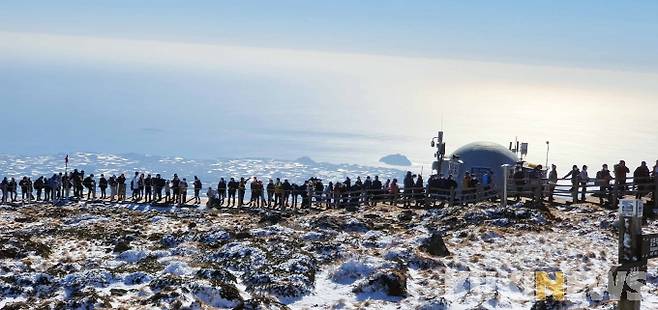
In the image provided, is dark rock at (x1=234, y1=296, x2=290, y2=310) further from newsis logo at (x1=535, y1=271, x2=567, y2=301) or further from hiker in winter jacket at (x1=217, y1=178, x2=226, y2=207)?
hiker in winter jacket at (x1=217, y1=178, x2=226, y2=207)

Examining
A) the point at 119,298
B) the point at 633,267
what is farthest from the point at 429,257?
the point at 633,267

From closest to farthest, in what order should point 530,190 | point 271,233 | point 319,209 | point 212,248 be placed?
point 212,248
point 271,233
point 530,190
point 319,209

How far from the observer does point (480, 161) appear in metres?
44.9

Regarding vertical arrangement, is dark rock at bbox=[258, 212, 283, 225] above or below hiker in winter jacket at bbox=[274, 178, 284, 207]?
below

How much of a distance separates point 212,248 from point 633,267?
50.4 feet

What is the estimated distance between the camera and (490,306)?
18016 mm

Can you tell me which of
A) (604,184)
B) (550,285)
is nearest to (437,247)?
(550,285)

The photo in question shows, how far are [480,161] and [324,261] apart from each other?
2427 cm

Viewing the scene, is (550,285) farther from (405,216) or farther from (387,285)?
(405,216)

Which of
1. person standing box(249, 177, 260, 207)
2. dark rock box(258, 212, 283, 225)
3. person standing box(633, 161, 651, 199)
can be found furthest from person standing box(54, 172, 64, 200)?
person standing box(633, 161, 651, 199)

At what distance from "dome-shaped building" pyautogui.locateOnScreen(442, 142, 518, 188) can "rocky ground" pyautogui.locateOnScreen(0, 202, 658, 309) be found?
1201 cm

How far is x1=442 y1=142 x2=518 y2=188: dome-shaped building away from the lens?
44156 mm

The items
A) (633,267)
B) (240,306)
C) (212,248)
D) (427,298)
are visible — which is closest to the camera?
(633,267)

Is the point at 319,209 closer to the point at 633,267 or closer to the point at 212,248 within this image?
the point at 212,248
